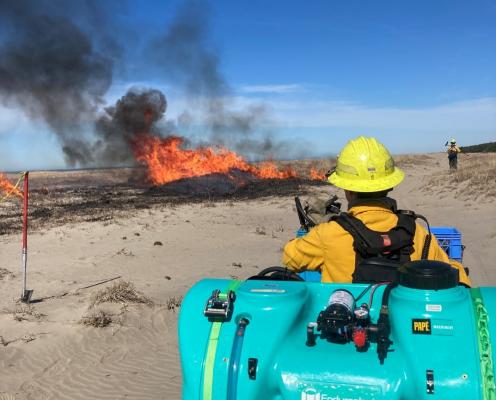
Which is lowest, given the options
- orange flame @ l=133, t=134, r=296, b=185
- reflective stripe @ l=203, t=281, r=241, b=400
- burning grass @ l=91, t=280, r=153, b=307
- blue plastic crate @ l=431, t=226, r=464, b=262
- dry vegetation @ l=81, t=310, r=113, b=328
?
dry vegetation @ l=81, t=310, r=113, b=328

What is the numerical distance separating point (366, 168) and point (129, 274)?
23.1ft

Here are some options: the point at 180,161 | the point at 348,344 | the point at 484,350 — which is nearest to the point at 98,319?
the point at 348,344

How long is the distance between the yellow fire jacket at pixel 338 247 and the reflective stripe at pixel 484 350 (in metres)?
0.73

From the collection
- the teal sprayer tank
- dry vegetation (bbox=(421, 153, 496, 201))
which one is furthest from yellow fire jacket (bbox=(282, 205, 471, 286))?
dry vegetation (bbox=(421, 153, 496, 201))

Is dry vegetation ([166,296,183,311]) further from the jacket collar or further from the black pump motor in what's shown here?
the black pump motor

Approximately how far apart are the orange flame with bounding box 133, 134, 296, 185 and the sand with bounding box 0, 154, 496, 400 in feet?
36.6

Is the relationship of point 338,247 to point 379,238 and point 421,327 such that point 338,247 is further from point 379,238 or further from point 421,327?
point 421,327

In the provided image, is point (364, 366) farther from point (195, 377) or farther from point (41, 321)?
point (41, 321)

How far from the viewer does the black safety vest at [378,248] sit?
2676 mm

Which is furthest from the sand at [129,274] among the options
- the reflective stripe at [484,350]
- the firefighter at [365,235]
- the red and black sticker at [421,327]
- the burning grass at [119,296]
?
the reflective stripe at [484,350]

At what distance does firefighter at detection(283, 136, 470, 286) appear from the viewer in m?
2.74

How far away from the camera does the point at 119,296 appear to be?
7215 millimetres

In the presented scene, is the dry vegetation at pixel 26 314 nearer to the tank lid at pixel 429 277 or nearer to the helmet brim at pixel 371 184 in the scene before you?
the helmet brim at pixel 371 184

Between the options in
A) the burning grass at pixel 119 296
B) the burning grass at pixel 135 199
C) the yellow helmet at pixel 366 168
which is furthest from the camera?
the burning grass at pixel 135 199
